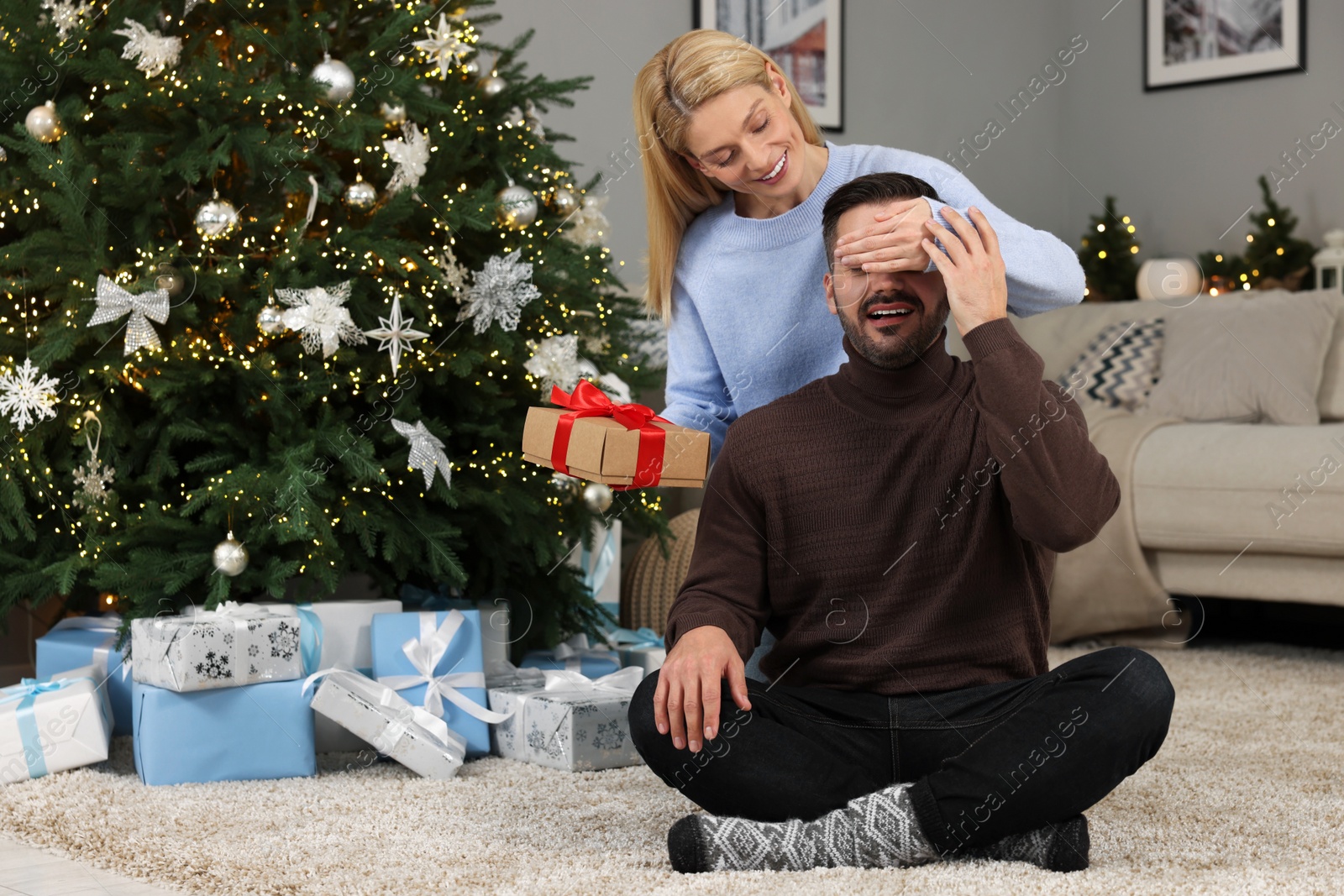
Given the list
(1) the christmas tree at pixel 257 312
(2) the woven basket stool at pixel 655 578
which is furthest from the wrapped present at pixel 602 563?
(1) the christmas tree at pixel 257 312

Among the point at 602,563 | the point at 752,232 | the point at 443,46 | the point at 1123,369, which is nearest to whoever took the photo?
the point at 752,232

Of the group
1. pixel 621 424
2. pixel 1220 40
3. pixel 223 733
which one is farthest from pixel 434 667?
pixel 1220 40

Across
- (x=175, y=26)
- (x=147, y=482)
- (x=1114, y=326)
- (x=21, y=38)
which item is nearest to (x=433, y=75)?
(x=175, y=26)

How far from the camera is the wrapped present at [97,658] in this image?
6.07 ft

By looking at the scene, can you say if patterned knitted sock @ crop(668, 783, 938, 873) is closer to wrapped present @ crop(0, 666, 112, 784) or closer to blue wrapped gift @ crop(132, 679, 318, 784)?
blue wrapped gift @ crop(132, 679, 318, 784)

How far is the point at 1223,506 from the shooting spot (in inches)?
103

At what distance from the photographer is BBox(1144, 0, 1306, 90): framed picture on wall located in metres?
→ 3.96

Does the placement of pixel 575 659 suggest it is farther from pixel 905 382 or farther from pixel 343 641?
pixel 905 382

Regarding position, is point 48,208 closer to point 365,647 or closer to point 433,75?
point 433,75

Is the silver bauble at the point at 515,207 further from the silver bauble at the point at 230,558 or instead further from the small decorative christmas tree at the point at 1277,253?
the small decorative christmas tree at the point at 1277,253

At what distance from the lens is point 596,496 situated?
2.09m

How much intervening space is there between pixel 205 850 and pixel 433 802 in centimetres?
30

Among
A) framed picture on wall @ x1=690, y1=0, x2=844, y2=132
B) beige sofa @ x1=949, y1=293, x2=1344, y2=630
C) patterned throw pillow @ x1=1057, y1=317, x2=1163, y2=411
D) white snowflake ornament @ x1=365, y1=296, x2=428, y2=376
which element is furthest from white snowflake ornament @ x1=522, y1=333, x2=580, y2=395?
framed picture on wall @ x1=690, y1=0, x2=844, y2=132

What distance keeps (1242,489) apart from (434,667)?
1.67m
